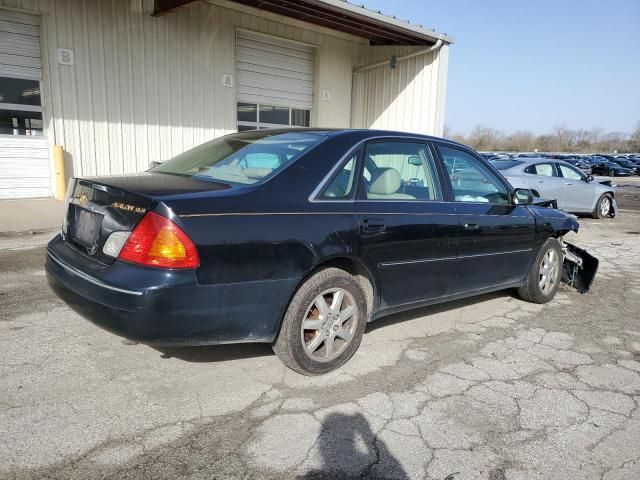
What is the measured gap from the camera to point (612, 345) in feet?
13.4

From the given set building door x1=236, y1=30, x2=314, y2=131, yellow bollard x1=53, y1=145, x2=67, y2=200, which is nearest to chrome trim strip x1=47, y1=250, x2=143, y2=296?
yellow bollard x1=53, y1=145, x2=67, y2=200

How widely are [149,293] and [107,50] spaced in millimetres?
8889

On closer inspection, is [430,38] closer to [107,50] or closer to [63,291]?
[107,50]

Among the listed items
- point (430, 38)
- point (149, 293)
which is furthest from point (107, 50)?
point (149, 293)

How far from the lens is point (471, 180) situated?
4.32 m

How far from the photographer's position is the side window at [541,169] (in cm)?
1232

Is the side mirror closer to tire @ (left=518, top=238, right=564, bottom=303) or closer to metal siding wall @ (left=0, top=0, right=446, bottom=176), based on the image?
tire @ (left=518, top=238, right=564, bottom=303)

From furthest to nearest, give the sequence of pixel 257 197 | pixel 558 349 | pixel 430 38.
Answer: pixel 430 38 → pixel 558 349 → pixel 257 197

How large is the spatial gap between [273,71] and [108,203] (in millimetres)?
10804

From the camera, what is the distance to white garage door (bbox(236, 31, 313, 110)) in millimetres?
12219

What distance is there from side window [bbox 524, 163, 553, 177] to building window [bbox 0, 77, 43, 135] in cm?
1076

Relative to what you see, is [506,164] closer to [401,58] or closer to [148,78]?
[401,58]

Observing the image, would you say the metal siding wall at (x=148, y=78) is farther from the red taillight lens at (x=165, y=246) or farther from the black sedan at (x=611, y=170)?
the black sedan at (x=611, y=170)

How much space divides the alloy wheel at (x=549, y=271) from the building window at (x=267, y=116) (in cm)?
836
